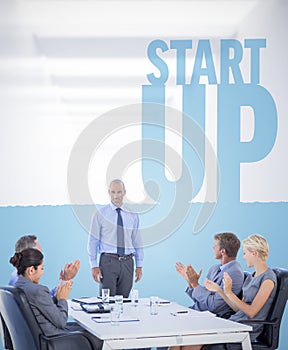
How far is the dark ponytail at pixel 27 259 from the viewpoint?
5.52 m

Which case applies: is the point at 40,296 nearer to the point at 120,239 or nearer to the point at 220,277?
the point at 220,277

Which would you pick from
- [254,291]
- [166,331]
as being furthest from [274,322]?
[166,331]

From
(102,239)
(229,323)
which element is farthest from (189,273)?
(102,239)

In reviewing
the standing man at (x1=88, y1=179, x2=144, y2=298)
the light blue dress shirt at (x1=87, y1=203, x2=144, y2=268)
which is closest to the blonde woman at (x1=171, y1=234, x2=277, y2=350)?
the standing man at (x1=88, y1=179, x2=144, y2=298)

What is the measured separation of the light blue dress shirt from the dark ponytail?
2.17 meters

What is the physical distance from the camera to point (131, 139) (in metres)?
8.31

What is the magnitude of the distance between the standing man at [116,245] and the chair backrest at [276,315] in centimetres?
205

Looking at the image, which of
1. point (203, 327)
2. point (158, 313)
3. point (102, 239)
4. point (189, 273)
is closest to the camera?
point (203, 327)

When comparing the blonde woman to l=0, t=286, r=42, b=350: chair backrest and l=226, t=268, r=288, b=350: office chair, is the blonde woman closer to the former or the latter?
l=226, t=268, r=288, b=350: office chair

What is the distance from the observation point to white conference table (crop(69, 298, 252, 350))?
4.86 metres

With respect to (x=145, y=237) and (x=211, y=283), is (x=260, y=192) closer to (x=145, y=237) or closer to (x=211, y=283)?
(x=145, y=237)

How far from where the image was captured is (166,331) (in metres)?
4.94

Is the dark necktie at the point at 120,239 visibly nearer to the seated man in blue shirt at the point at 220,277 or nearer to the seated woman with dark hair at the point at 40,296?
the seated man in blue shirt at the point at 220,277

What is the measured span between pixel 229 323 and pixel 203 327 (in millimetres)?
255
